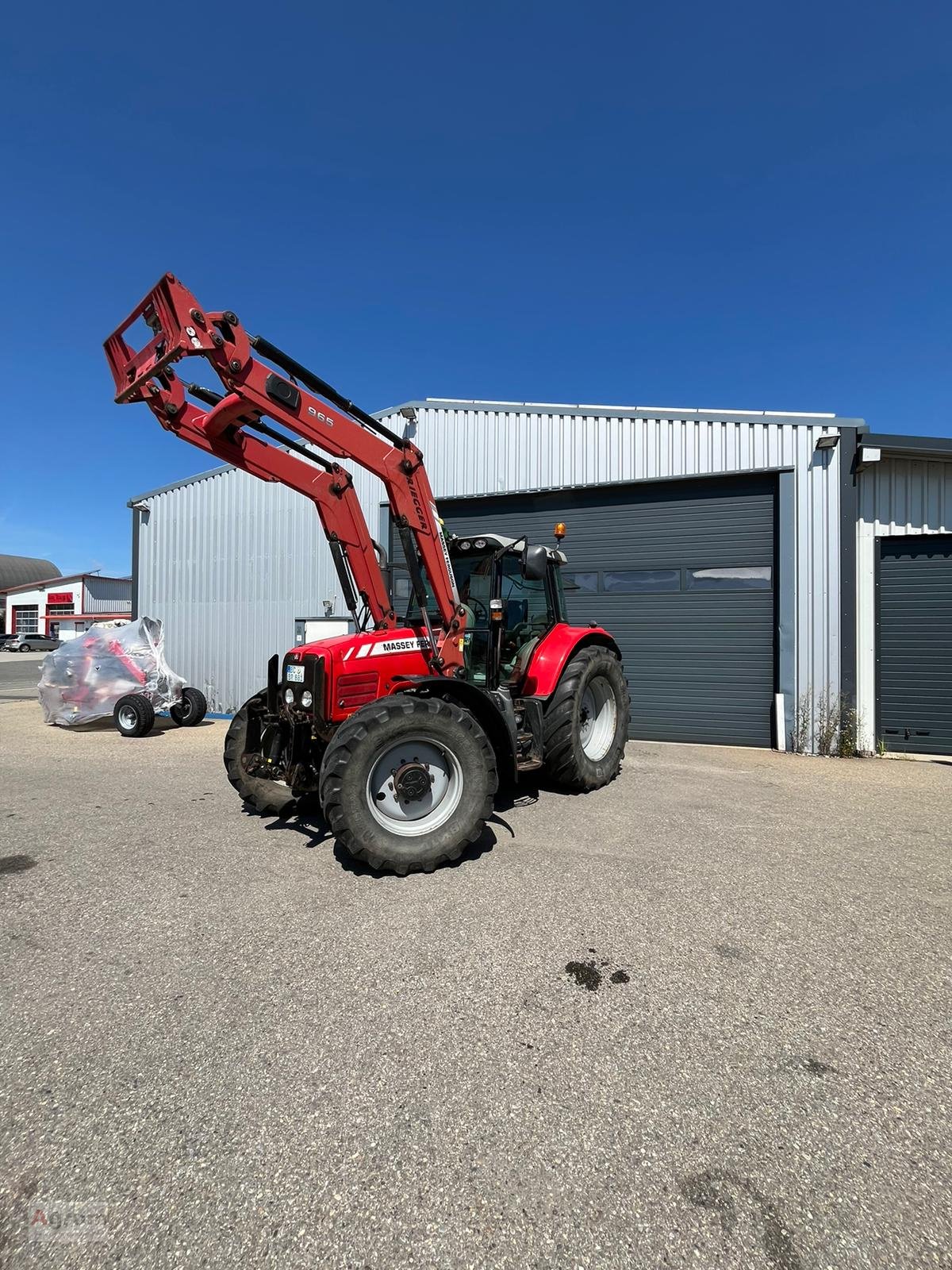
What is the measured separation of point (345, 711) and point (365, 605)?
1484 millimetres

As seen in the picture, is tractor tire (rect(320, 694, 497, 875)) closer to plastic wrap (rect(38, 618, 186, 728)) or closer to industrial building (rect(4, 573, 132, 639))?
plastic wrap (rect(38, 618, 186, 728))

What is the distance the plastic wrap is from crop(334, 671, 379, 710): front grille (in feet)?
22.5

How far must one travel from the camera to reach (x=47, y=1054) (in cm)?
210

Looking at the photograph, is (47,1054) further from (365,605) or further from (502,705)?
(365,605)

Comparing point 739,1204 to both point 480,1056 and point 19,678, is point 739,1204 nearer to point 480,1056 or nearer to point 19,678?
point 480,1056

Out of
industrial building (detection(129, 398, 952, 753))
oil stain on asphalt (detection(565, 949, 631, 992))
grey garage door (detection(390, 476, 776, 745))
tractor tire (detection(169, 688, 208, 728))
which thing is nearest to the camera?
oil stain on asphalt (detection(565, 949, 631, 992))

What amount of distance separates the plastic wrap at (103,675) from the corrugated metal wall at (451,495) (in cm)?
187

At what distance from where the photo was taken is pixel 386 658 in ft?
14.5

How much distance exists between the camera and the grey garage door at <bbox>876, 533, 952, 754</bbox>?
303 inches

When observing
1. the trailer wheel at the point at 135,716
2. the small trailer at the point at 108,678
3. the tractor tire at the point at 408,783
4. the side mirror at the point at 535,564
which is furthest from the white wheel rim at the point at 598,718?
the small trailer at the point at 108,678

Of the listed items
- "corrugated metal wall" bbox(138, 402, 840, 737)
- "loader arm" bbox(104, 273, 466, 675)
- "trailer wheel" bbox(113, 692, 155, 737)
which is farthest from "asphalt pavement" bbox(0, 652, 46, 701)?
"loader arm" bbox(104, 273, 466, 675)

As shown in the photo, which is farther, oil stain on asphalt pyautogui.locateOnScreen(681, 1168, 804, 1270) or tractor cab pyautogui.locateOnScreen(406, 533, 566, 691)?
tractor cab pyautogui.locateOnScreen(406, 533, 566, 691)

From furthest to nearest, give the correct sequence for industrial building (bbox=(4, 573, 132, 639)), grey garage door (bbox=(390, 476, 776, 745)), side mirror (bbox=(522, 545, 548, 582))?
industrial building (bbox=(4, 573, 132, 639)), grey garage door (bbox=(390, 476, 776, 745)), side mirror (bbox=(522, 545, 548, 582))

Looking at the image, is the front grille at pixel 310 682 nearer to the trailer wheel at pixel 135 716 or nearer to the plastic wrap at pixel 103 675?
the trailer wheel at pixel 135 716
